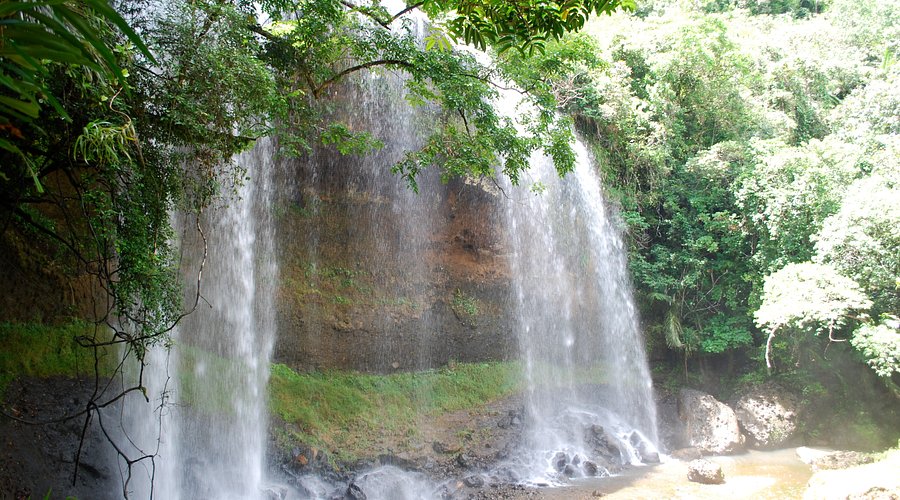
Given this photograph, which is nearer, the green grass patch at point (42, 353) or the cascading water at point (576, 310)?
the green grass patch at point (42, 353)

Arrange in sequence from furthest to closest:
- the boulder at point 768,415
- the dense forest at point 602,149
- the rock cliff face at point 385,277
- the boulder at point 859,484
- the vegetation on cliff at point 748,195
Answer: the boulder at point 768,415 < the rock cliff face at point 385,277 < the vegetation on cliff at point 748,195 < the boulder at point 859,484 < the dense forest at point 602,149

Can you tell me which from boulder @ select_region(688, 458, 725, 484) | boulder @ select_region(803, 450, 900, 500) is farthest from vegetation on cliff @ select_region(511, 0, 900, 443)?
boulder @ select_region(688, 458, 725, 484)

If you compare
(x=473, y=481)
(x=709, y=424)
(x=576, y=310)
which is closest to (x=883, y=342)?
(x=709, y=424)

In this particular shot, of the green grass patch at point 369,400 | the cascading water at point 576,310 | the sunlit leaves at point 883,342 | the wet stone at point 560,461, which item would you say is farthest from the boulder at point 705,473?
the green grass patch at point 369,400

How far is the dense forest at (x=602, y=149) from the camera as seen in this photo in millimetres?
4852

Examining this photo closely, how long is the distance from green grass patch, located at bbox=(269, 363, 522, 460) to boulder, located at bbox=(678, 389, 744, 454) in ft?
11.4

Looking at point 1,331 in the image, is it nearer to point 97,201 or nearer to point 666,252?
point 97,201

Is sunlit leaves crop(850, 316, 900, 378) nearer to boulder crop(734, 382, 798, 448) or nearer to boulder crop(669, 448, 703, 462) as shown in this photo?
boulder crop(734, 382, 798, 448)

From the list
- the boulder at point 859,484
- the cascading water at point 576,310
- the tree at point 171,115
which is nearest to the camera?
the tree at point 171,115

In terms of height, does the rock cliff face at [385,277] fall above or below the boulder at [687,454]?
above

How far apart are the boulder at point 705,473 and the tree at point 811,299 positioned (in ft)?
9.88

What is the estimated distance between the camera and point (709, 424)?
466 inches

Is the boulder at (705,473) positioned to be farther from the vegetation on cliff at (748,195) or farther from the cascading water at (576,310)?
the vegetation on cliff at (748,195)

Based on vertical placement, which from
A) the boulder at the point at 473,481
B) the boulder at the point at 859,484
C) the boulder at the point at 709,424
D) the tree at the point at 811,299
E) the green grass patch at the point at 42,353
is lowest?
the boulder at the point at 859,484
